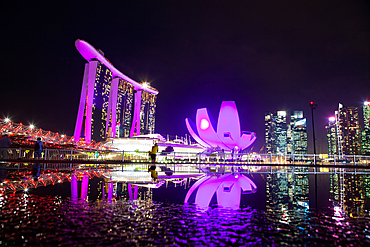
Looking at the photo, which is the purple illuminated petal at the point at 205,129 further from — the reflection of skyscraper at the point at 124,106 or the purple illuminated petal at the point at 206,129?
the reflection of skyscraper at the point at 124,106

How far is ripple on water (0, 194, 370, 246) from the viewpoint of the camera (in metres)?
1.93

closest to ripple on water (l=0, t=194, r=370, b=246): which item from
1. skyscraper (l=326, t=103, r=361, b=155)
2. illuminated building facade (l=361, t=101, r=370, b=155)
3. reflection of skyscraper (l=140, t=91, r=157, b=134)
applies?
reflection of skyscraper (l=140, t=91, r=157, b=134)

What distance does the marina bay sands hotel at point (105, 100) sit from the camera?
50.4 m

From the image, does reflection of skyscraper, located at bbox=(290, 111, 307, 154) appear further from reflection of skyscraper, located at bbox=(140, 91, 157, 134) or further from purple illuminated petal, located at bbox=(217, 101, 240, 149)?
purple illuminated petal, located at bbox=(217, 101, 240, 149)

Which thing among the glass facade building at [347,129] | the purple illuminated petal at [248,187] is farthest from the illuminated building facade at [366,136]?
the purple illuminated petal at [248,187]

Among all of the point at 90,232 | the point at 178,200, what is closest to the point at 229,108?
the point at 178,200

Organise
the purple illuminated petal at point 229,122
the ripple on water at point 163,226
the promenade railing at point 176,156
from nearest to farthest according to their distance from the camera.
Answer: the ripple on water at point 163,226 < the promenade railing at point 176,156 < the purple illuminated petal at point 229,122

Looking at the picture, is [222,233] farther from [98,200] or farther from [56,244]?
[98,200]

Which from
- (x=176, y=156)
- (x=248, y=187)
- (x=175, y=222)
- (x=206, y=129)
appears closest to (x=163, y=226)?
(x=175, y=222)

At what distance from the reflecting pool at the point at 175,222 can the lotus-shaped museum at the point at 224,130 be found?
873 inches

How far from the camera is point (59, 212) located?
2.79 m

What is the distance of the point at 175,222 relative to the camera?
8.05 feet

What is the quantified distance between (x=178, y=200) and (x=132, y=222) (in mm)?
1275

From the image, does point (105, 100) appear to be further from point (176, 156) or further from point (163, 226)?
point (163, 226)
